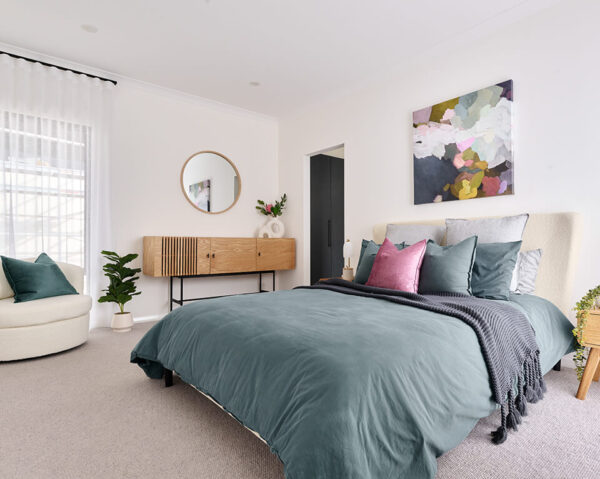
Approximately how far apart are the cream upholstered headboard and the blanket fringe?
75 cm

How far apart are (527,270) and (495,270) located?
42cm

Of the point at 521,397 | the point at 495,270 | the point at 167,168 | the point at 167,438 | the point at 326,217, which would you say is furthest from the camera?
the point at 326,217

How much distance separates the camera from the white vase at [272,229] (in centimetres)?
477

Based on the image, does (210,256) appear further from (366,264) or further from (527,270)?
(527,270)

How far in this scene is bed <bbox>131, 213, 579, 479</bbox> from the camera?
1067mm

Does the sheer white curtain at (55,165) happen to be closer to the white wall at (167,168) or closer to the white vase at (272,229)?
the white wall at (167,168)

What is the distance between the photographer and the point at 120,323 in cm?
351

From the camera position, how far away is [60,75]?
11.4 feet

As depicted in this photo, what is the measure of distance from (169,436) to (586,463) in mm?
1739

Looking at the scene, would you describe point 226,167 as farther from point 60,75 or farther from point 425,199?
point 425,199

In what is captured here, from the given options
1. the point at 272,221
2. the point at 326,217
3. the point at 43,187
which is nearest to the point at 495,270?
the point at 272,221

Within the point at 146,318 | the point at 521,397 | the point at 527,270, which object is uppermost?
the point at 527,270

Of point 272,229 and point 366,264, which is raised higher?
point 272,229

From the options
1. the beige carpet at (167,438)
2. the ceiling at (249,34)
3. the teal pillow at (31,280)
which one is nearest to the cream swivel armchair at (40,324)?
the teal pillow at (31,280)
